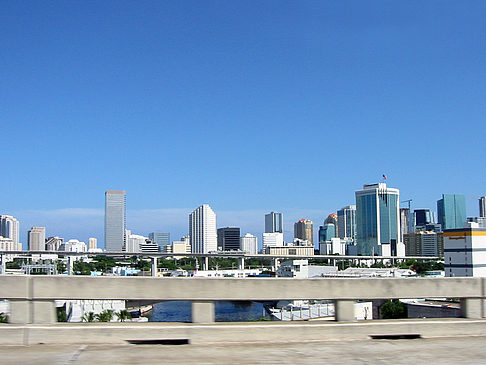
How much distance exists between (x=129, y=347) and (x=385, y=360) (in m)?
3.83

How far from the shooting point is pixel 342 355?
25.8ft

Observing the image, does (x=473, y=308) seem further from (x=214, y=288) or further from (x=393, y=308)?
(x=393, y=308)

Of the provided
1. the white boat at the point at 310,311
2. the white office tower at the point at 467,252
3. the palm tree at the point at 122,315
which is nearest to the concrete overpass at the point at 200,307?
the palm tree at the point at 122,315

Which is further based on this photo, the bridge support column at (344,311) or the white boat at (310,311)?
the white boat at (310,311)

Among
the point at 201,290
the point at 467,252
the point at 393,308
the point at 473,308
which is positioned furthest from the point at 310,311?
the point at 467,252

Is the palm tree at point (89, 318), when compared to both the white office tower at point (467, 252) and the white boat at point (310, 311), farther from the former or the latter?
the white office tower at point (467, 252)

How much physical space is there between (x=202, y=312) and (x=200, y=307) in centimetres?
9

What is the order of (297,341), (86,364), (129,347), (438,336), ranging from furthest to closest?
(438,336) < (297,341) < (129,347) < (86,364)

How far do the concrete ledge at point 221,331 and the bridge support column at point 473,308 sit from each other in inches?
17.8

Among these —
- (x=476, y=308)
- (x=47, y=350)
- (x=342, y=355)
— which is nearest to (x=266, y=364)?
(x=342, y=355)

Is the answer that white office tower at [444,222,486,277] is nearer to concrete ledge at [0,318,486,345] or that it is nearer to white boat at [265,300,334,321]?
white boat at [265,300,334,321]

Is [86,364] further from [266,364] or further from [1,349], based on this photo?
[266,364]

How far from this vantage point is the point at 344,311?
927 centimetres

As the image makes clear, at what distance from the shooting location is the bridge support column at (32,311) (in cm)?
845
